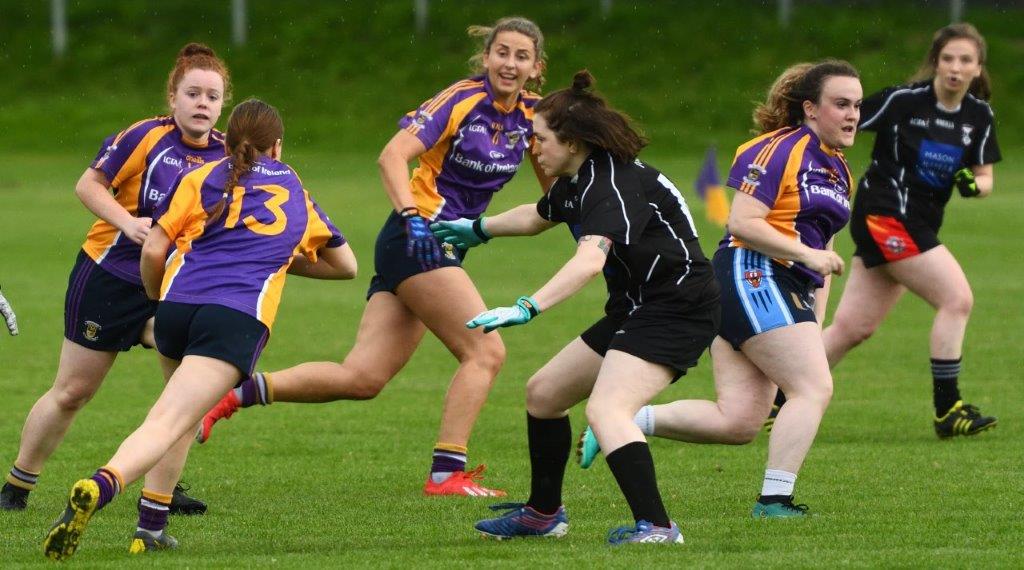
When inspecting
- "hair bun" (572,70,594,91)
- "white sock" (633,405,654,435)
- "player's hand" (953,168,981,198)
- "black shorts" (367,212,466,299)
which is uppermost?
"hair bun" (572,70,594,91)

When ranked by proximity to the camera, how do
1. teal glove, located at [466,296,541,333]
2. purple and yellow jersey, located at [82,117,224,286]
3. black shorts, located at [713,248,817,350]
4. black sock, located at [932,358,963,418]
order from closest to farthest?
teal glove, located at [466,296,541,333]
black shorts, located at [713,248,817,350]
purple and yellow jersey, located at [82,117,224,286]
black sock, located at [932,358,963,418]

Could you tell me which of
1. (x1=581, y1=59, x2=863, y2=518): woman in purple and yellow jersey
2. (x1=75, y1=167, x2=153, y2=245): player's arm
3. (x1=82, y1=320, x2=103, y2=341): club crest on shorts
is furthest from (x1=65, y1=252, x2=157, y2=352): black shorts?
(x1=581, y1=59, x2=863, y2=518): woman in purple and yellow jersey

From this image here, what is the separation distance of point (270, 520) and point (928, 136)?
14.9ft

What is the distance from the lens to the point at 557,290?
5.51m

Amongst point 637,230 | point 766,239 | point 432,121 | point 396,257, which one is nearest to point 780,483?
point 766,239

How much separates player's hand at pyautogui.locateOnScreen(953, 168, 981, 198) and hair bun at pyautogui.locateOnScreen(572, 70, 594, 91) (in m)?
3.73

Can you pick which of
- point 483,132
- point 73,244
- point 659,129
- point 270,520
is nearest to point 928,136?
point 483,132

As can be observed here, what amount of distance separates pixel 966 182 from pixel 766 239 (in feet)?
9.65

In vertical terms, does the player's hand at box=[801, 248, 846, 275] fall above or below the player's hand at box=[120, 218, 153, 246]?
above

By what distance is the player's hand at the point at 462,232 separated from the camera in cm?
677

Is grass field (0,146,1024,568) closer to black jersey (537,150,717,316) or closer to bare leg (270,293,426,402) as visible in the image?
bare leg (270,293,426,402)

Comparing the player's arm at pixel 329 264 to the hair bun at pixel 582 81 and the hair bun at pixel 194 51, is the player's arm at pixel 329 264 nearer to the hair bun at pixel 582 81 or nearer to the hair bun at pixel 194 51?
the hair bun at pixel 582 81

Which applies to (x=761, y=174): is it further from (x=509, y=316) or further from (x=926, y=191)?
(x=926, y=191)

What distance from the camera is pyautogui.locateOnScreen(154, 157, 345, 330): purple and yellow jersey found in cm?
579
